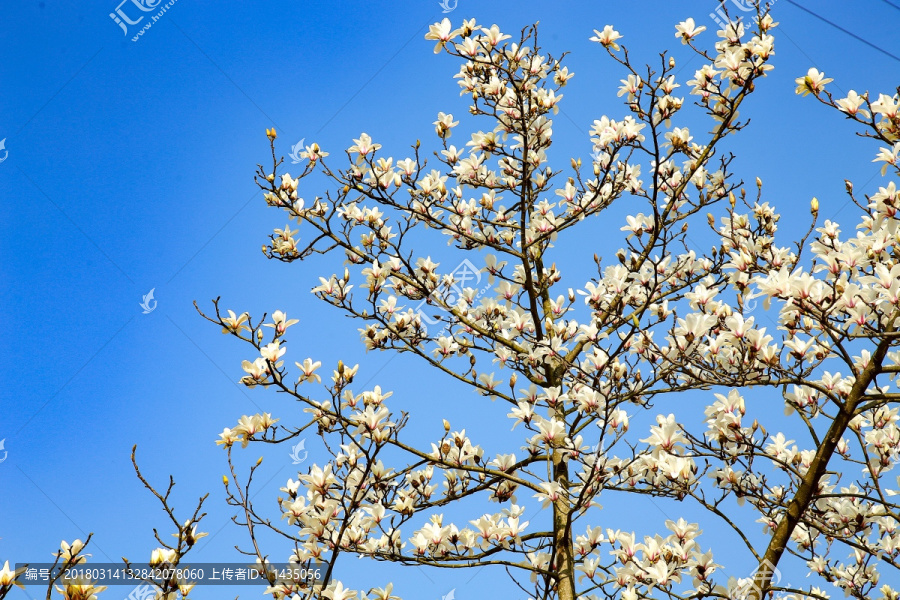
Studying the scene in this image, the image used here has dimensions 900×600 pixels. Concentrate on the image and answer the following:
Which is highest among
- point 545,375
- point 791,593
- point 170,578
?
point 545,375

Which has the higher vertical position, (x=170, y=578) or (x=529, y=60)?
(x=529, y=60)

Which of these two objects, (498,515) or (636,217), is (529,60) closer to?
(636,217)

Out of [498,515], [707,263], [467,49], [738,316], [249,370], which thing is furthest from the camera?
[707,263]

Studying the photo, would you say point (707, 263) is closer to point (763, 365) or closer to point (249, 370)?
point (763, 365)

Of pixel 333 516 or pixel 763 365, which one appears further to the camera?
pixel 333 516

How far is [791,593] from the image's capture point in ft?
11.3

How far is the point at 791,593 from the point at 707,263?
1.86m

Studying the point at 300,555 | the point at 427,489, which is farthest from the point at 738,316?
the point at 300,555

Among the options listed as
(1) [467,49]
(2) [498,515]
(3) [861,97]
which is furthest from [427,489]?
(3) [861,97]

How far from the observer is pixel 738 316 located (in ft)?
10.2

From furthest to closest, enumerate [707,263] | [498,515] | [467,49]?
[707,263] < [467,49] < [498,515]

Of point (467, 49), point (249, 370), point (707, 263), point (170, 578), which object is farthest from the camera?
point (707, 263)

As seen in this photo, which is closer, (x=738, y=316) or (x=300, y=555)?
(x=738, y=316)

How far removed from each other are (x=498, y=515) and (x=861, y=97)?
2.70 meters
